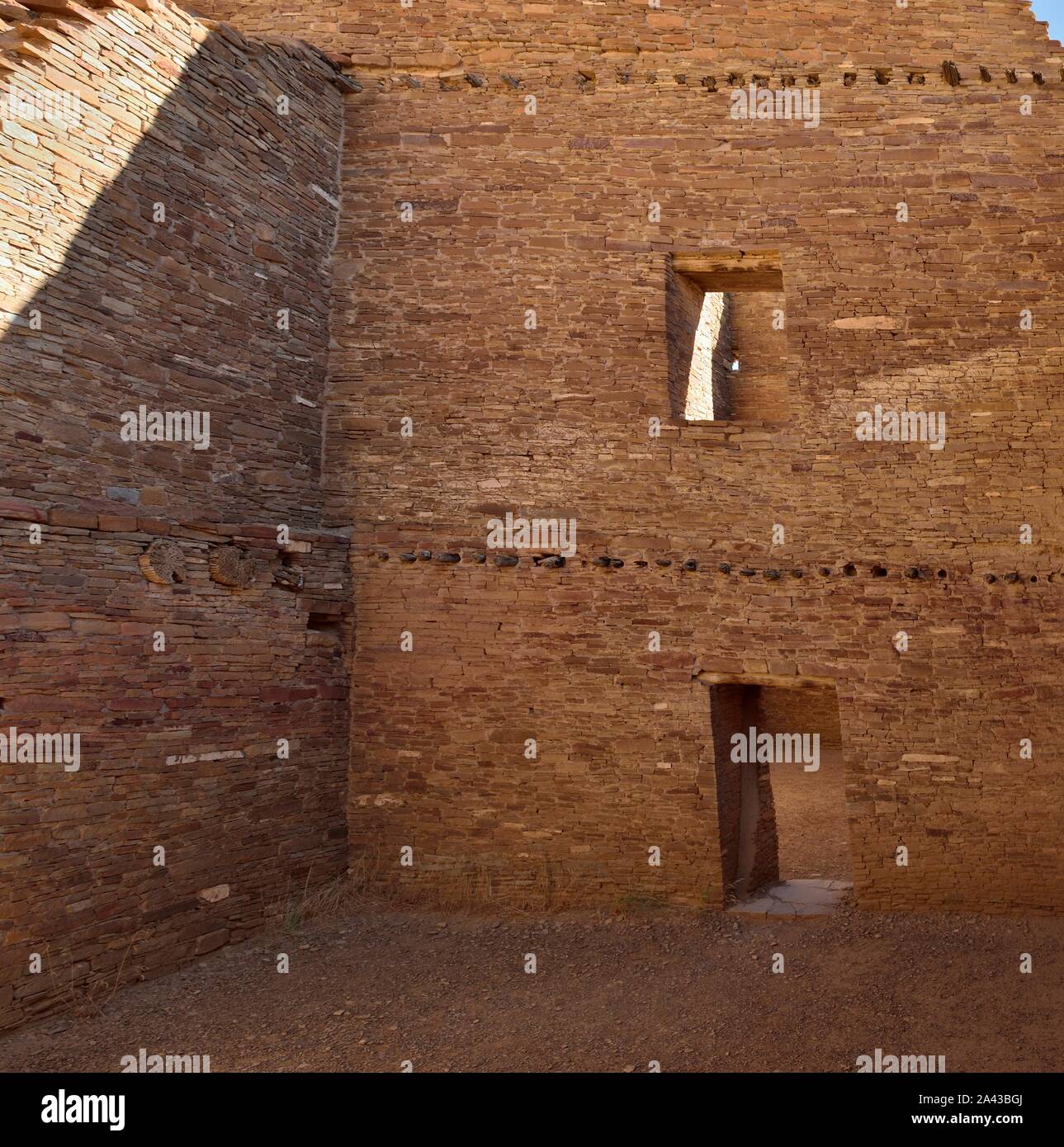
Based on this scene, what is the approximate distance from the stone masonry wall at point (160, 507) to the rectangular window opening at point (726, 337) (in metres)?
3.36

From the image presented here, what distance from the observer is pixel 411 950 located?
7469mm

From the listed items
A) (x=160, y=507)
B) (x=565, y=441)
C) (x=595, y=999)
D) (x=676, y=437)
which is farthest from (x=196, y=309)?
(x=595, y=999)

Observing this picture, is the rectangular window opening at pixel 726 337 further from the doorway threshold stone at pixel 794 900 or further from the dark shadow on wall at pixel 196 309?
the doorway threshold stone at pixel 794 900

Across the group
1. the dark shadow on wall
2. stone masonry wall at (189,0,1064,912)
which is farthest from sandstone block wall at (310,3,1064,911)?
the dark shadow on wall

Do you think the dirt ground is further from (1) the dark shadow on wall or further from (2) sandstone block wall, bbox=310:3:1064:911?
(1) the dark shadow on wall

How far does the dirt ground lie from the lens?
5867 mm

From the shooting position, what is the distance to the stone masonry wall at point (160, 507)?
20.8 ft

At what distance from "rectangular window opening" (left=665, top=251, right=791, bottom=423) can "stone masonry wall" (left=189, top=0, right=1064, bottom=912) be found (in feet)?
0.78

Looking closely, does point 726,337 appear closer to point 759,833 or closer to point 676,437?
point 676,437

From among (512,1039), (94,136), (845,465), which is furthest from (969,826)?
(94,136)

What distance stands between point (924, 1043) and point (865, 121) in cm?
764

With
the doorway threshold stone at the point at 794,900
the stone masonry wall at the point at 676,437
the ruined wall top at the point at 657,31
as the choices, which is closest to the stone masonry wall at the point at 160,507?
the stone masonry wall at the point at 676,437

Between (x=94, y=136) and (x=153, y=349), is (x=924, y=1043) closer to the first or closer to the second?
(x=153, y=349)

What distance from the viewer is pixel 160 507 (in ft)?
23.7
